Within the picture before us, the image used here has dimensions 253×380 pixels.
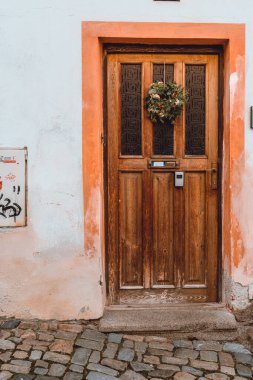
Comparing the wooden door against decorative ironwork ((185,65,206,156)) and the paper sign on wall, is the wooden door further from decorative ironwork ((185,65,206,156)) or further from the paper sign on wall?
the paper sign on wall

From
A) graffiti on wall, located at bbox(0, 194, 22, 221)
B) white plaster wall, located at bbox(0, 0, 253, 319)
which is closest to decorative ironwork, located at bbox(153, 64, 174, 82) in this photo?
white plaster wall, located at bbox(0, 0, 253, 319)

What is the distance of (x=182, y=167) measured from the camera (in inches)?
163

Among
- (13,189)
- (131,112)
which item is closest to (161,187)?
(131,112)

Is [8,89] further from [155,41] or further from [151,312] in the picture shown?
[151,312]

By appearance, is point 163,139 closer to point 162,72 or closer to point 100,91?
point 162,72

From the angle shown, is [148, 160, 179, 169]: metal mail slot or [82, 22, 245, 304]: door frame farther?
[148, 160, 179, 169]: metal mail slot

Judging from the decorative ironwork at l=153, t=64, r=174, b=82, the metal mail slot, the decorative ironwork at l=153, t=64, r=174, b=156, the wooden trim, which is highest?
the wooden trim

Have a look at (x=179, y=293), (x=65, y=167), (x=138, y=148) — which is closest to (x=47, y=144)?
(x=65, y=167)

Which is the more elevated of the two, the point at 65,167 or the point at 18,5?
the point at 18,5

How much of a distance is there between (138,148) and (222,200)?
3.17 feet

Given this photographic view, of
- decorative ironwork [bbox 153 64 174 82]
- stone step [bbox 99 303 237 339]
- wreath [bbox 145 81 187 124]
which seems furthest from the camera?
decorative ironwork [bbox 153 64 174 82]

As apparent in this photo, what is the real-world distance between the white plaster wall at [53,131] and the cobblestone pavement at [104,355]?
0.21 meters

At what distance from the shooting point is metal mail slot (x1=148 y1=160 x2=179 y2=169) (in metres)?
4.11

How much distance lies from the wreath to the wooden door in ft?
0.40
